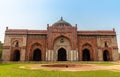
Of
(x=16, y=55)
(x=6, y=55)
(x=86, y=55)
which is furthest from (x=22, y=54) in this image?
(x=86, y=55)

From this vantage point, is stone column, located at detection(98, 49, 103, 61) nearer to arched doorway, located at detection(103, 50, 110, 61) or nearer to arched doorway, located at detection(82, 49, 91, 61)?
arched doorway, located at detection(103, 50, 110, 61)

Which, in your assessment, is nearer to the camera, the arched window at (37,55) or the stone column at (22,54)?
the stone column at (22,54)

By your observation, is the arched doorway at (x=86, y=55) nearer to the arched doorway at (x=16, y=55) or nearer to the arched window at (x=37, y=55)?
the arched window at (x=37, y=55)

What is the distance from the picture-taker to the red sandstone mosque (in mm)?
27547

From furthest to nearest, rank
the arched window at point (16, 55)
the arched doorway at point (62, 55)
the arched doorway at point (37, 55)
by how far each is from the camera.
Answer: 1. the arched doorway at point (37, 55)
2. the arched doorway at point (62, 55)
3. the arched window at point (16, 55)

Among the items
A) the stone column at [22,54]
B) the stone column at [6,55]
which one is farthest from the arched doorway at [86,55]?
the stone column at [6,55]

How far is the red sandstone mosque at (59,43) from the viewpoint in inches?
1085

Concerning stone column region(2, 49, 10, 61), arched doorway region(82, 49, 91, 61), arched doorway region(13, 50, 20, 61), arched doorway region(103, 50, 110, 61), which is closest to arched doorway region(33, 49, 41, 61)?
arched doorway region(13, 50, 20, 61)

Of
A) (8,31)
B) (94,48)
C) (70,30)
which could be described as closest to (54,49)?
(70,30)

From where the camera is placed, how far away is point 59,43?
28.6 metres

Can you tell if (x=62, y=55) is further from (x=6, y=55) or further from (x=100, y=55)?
(x=6, y=55)

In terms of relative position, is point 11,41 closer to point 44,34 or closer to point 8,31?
point 8,31

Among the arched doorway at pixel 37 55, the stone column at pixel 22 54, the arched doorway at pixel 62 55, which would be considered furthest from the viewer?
the arched doorway at pixel 37 55

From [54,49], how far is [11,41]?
835cm
